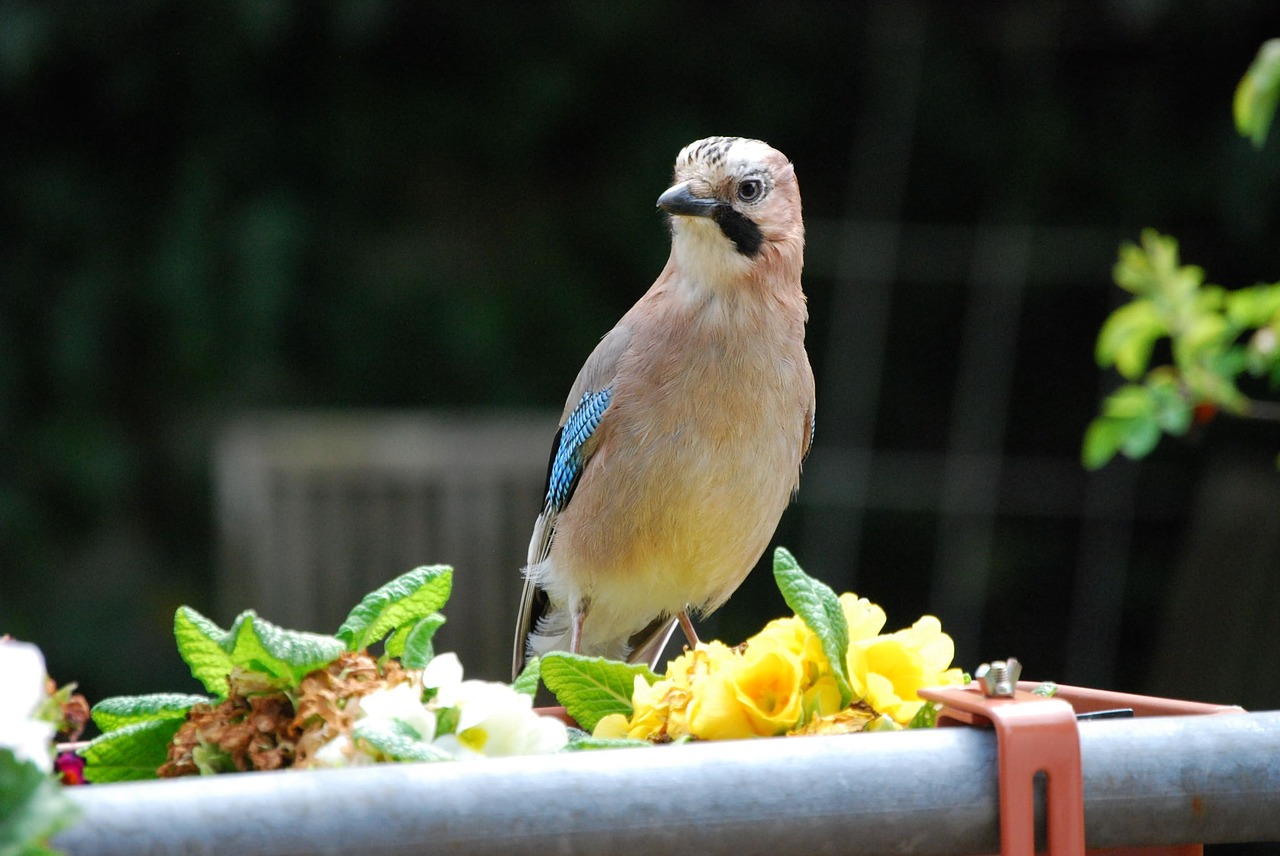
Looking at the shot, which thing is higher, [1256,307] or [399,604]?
[1256,307]

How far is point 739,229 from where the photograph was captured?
1.95 meters

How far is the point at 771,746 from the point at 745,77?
11.9 feet

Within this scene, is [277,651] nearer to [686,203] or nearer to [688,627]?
[686,203]

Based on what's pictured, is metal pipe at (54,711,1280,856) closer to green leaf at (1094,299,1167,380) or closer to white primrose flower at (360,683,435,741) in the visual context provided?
white primrose flower at (360,683,435,741)

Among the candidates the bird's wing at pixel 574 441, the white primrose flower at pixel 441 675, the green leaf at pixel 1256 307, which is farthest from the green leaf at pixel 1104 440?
the white primrose flower at pixel 441 675

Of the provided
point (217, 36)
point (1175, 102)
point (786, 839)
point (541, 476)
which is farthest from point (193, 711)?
point (1175, 102)

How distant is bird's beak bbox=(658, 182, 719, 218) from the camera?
1.89 meters

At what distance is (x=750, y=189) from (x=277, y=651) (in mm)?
1128

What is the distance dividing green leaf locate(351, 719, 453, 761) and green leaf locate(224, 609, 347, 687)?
0.18 feet

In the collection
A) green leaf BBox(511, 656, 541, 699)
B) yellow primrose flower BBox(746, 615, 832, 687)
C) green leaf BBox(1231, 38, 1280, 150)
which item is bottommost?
green leaf BBox(511, 656, 541, 699)

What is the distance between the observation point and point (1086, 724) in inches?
35.5

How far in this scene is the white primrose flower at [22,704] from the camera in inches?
31.2

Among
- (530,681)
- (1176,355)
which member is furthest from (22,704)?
(1176,355)

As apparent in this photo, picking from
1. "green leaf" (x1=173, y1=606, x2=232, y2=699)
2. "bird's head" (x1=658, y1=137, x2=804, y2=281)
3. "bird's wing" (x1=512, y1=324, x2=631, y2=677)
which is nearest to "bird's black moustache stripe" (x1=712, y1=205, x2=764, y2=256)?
"bird's head" (x1=658, y1=137, x2=804, y2=281)
